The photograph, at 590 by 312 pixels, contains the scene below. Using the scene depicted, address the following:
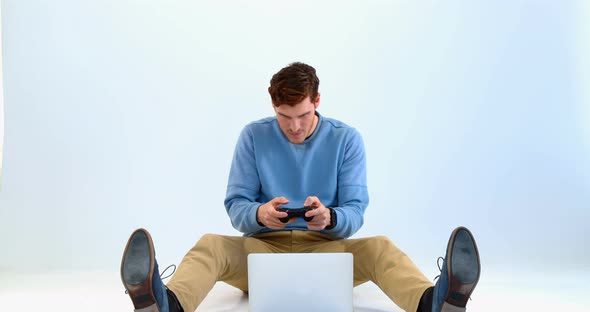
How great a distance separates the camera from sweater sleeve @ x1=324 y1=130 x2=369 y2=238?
258 centimetres

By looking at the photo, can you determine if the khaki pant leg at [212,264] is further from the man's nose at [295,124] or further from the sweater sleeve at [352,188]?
the man's nose at [295,124]

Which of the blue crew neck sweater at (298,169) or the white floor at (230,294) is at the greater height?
the blue crew neck sweater at (298,169)

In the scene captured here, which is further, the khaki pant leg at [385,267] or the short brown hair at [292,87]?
the short brown hair at [292,87]

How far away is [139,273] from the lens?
187 cm

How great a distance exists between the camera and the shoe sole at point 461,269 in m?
1.89

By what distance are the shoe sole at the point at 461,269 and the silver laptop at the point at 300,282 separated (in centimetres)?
32

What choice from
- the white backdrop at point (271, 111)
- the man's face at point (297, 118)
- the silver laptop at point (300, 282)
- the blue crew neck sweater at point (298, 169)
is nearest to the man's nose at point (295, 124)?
the man's face at point (297, 118)

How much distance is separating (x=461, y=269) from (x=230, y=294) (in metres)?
1.28

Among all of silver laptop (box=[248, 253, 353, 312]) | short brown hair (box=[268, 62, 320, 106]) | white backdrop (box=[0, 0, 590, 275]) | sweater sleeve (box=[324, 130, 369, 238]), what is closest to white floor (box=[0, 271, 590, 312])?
sweater sleeve (box=[324, 130, 369, 238])
